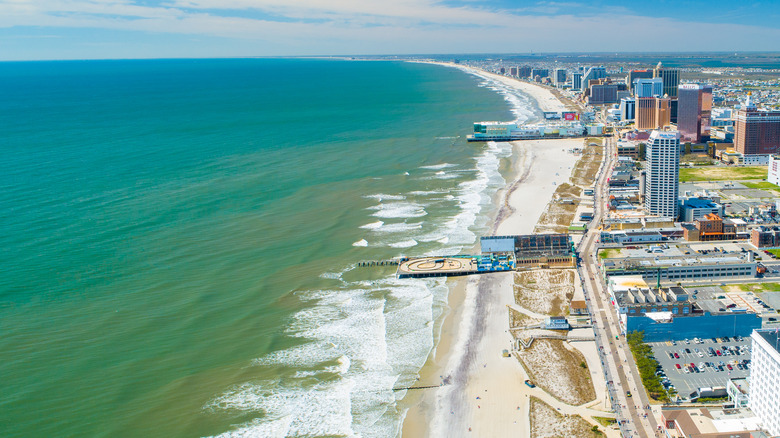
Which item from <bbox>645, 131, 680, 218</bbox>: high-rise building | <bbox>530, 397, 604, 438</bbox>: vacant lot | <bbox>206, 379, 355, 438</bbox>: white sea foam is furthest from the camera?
<bbox>645, 131, 680, 218</bbox>: high-rise building

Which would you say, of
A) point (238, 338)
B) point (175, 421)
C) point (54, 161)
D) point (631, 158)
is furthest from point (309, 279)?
point (631, 158)

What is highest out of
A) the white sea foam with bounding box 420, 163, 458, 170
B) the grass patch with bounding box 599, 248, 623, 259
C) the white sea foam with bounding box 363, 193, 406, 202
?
the white sea foam with bounding box 420, 163, 458, 170

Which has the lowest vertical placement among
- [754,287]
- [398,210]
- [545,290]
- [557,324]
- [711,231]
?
[754,287]

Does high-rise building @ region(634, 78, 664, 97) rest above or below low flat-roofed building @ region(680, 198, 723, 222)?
above

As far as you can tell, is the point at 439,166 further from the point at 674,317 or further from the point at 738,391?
the point at 738,391

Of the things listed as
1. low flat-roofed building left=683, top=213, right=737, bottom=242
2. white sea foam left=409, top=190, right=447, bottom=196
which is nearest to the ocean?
white sea foam left=409, top=190, right=447, bottom=196

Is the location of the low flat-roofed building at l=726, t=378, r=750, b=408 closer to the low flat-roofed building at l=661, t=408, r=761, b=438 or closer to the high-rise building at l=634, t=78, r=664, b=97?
the low flat-roofed building at l=661, t=408, r=761, b=438

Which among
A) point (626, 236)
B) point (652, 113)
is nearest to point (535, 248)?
point (626, 236)
